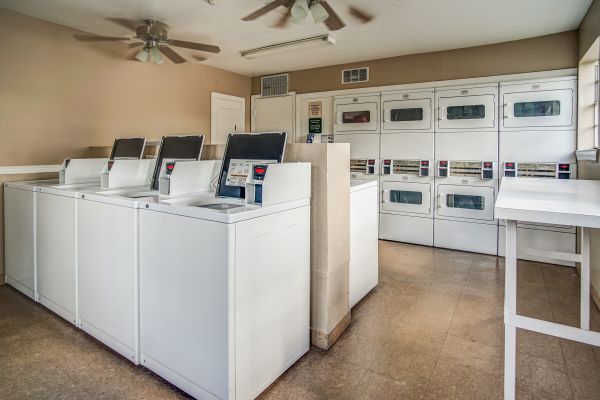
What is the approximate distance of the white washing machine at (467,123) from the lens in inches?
177

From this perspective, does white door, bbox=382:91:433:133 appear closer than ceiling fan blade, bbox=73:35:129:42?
No

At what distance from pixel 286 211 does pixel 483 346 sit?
1633 mm

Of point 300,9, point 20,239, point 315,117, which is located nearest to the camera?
point 300,9

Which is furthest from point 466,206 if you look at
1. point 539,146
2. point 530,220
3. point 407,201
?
point 530,220

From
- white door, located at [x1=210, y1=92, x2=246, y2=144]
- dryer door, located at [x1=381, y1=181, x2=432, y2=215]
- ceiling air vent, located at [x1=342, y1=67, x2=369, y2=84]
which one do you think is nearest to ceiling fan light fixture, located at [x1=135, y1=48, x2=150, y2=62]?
white door, located at [x1=210, y1=92, x2=246, y2=144]

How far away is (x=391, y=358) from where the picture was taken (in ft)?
7.46

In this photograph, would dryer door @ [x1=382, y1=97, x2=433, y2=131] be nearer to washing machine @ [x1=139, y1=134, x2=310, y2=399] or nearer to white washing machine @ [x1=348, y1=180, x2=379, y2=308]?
white washing machine @ [x1=348, y1=180, x2=379, y2=308]

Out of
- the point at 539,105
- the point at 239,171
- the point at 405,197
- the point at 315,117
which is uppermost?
the point at 315,117

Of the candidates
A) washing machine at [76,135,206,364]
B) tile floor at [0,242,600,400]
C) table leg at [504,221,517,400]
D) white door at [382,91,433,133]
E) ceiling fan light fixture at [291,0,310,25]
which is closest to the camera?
table leg at [504,221,517,400]

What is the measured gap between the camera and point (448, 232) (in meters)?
4.87

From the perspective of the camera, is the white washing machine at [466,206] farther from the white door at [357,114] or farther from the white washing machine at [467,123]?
the white door at [357,114]

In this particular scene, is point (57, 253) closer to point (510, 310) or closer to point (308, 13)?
point (308, 13)

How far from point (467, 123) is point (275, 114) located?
10.3ft

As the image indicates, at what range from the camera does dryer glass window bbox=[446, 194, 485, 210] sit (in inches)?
182
